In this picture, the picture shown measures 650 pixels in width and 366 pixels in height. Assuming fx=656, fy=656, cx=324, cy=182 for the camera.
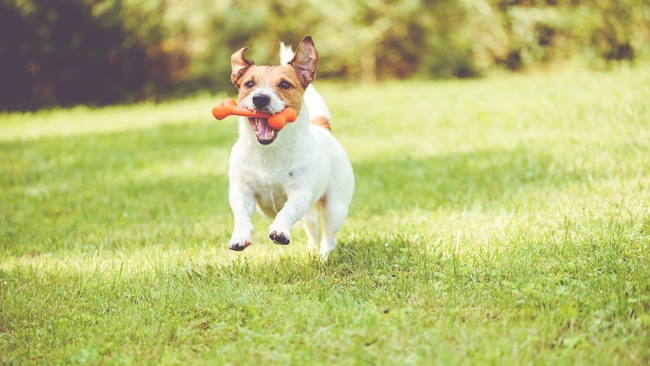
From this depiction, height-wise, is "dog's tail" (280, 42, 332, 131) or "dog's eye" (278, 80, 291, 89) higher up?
"dog's eye" (278, 80, 291, 89)

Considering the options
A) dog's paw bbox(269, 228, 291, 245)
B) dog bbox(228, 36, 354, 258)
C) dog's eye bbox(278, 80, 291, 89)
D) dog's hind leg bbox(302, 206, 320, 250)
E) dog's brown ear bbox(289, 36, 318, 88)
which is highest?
dog's brown ear bbox(289, 36, 318, 88)

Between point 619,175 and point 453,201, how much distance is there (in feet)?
4.86

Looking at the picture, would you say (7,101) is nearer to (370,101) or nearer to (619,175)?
(370,101)

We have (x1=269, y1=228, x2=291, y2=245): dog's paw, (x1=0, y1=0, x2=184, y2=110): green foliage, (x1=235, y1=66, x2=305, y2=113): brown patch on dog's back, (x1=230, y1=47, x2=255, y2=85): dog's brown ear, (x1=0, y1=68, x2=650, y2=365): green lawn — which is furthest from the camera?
(x1=0, y1=0, x2=184, y2=110): green foliage

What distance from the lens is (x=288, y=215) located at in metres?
3.86

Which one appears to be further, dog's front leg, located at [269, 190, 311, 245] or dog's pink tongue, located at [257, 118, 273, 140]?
dog's pink tongue, located at [257, 118, 273, 140]

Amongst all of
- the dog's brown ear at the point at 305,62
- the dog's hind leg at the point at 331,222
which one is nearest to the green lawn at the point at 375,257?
the dog's hind leg at the point at 331,222

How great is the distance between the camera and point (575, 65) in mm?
15336

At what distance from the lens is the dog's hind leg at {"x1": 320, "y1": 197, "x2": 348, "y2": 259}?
4.68m

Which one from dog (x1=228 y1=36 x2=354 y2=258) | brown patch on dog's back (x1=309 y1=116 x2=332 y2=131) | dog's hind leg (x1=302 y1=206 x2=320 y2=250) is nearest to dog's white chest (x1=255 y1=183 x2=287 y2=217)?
dog (x1=228 y1=36 x2=354 y2=258)

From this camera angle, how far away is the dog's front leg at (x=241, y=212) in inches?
146

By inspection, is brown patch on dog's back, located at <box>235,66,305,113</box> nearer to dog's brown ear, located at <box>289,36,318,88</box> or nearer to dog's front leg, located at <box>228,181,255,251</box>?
dog's brown ear, located at <box>289,36,318,88</box>

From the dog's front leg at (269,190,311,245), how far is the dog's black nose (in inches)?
22.7

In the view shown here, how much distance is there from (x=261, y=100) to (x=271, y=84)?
24cm
